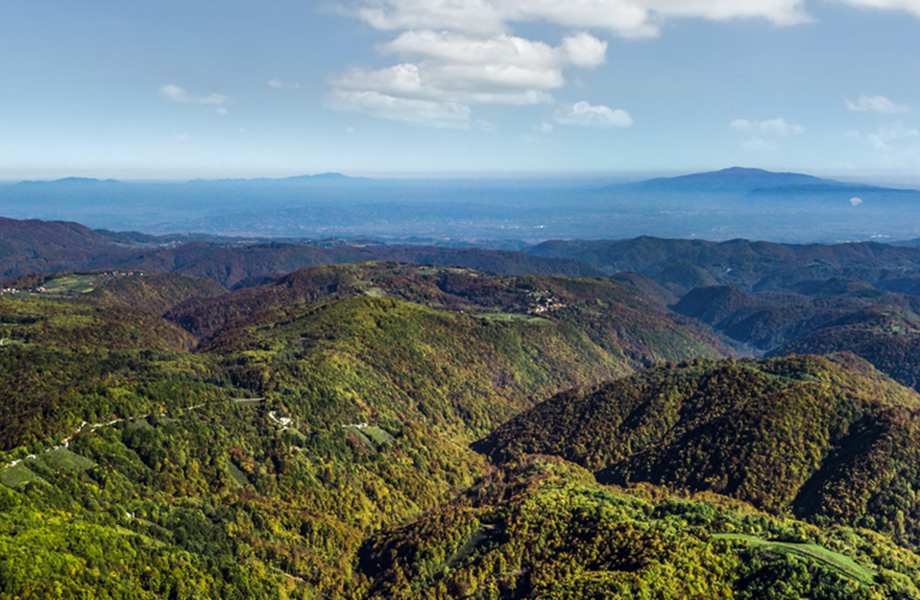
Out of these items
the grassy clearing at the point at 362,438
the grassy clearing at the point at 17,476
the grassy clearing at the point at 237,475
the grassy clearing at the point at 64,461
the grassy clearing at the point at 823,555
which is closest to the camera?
the grassy clearing at the point at 823,555

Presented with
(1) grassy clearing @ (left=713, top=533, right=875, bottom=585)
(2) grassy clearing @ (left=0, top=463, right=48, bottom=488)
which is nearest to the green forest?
→ (2) grassy clearing @ (left=0, top=463, right=48, bottom=488)

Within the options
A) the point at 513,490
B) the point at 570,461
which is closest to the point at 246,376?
the point at 513,490

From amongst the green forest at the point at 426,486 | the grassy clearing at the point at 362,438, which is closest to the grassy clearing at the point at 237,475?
the green forest at the point at 426,486

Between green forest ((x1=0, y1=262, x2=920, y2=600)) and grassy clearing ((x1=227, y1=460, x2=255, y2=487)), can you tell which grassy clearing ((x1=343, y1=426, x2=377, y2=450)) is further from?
grassy clearing ((x1=227, y1=460, x2=255, y2=487))

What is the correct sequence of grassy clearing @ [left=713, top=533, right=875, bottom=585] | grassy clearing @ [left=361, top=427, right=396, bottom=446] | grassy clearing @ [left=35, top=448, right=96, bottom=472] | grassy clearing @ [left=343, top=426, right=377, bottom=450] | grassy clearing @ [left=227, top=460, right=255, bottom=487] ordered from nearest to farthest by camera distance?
grassy clearing @ [left=713, top=533, right=875, bottom=585] < grassy clearing @ [left=35, top=448, right=96, bottom=472] < grassy clearing @ [left=227, top=460, right=255, bottom=487] < grassy clearing @ [left=343, top=426, right=377, bottom=450] < grassy clearing @ [left=361, top=427, right=396, bottom=446]

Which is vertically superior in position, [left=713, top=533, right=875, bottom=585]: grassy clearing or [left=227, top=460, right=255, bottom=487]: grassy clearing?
[left=713, top=533, right=875, bottom=585]: grassy clearing

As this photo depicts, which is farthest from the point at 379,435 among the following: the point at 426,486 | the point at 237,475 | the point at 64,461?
the point at 64,461

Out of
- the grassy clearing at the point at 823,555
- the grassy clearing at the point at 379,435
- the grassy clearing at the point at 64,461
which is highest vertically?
the grassy clearing at the point at 64,461

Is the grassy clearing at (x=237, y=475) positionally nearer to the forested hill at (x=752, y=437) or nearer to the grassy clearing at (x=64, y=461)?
the grassy clearing at (x=64, y=461)

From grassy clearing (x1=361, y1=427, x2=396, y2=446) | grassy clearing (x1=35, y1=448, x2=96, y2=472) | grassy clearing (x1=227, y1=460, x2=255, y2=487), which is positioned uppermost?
grassy clearing (x1=35, y1=448, x2=96, y2=472)
